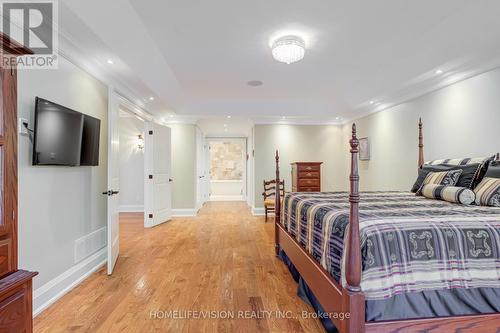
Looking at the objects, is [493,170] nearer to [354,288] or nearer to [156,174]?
[354,288]

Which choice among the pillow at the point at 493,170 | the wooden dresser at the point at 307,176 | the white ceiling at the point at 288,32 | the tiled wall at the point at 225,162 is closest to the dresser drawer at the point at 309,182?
the wooden dresser at the point at 307,176

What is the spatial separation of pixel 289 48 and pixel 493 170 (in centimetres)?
228

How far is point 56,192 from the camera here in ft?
7.57

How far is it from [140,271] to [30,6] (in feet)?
8.40

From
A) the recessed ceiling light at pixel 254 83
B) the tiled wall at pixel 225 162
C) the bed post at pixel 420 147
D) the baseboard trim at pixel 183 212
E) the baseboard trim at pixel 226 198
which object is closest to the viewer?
the bed post at pixel 420 147

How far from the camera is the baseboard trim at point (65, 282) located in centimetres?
206

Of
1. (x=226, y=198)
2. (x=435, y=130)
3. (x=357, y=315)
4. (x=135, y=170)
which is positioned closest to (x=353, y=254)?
(x=357, y=315)

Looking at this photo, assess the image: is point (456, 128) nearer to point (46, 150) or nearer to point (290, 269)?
point (290, 269)

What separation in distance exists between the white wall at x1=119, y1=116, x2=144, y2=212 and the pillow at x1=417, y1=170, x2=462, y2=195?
6023mm

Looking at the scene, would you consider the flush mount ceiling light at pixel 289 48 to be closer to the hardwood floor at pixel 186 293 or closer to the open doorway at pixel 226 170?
the hardwood floor at pixel 186 293

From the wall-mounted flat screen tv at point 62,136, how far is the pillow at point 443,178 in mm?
3640

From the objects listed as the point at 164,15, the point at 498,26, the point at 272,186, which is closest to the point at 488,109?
the point at 498,26

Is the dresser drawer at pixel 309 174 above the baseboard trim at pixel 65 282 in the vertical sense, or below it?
above

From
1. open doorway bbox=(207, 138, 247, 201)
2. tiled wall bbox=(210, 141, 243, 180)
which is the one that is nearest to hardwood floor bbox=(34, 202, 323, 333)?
open doorway bbox=(207, 138, 247, 201)
